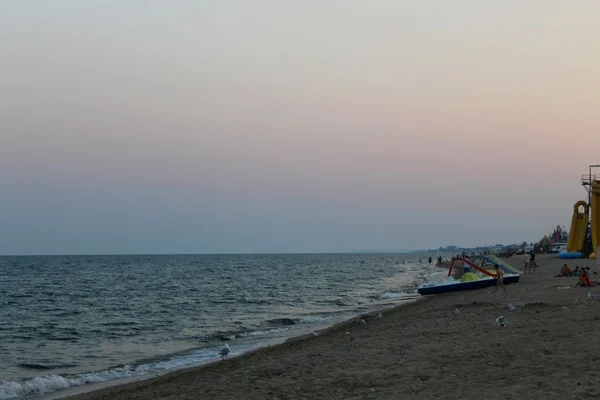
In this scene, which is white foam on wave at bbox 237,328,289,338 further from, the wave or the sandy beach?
the wave

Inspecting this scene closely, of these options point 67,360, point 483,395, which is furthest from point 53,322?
point 483,395

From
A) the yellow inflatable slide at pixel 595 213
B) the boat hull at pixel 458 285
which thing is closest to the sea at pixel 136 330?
the boat hull at pixel 458 285

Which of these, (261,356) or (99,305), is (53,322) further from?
(261,356)

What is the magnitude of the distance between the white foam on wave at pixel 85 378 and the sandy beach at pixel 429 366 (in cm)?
172

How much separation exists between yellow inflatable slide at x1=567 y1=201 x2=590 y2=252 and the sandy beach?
46114 millimetres

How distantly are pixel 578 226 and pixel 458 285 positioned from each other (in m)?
35.2

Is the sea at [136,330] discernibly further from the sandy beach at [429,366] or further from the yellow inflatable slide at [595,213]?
the yellow inflatable slide at [595,213]

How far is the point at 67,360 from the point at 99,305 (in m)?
20.7

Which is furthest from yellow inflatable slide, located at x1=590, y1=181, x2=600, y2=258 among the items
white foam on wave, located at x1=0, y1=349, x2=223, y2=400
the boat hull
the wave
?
the wave

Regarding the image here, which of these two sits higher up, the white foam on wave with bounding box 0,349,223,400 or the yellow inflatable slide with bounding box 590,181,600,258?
the yellow inflatable slide with bounding box 590,181,600,258

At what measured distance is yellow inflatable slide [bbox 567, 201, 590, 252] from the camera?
59.5 m

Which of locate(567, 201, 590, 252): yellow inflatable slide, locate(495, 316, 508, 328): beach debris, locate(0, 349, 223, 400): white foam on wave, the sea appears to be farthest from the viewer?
locate(567, 201, 590, 252): yellow inflatable slide

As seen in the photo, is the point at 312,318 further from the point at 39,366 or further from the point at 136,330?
the point at 39,366

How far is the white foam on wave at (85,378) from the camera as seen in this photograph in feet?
47.9
